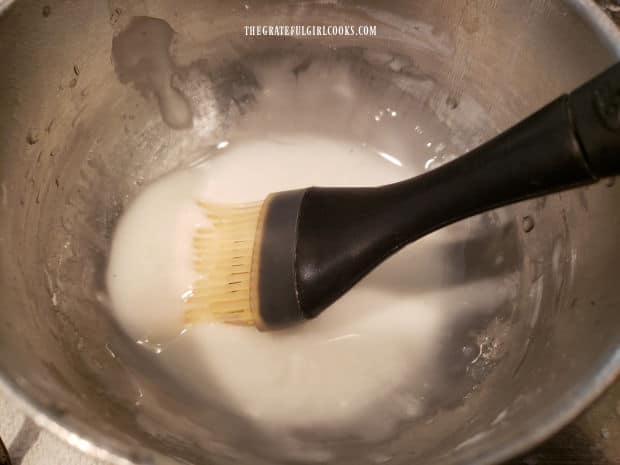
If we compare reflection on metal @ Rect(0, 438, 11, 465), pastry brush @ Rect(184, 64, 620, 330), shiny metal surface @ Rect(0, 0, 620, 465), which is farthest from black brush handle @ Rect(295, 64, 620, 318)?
reflection on metal @ Rect(0, 438, 11, 465)

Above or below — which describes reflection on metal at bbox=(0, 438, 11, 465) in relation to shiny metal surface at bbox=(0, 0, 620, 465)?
below

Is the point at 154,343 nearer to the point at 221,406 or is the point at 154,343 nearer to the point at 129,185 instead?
the point at 221,406

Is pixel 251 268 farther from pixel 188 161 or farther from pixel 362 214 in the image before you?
pixel 188 161

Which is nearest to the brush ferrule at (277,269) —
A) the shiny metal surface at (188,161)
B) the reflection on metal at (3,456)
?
the shiny metal surface at (188,161)

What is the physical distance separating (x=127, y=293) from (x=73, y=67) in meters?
0.27

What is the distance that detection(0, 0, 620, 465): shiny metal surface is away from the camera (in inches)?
18.8

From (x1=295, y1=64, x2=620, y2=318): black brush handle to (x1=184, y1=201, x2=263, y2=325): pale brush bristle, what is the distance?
78 millimetres

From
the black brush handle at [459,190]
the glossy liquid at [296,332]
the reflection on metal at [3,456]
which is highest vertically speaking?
the black brush handle at [459,190]

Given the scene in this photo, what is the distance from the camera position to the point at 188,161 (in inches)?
32.5

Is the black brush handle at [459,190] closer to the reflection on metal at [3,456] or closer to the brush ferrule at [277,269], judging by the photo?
the brush ferrule at [277,269]

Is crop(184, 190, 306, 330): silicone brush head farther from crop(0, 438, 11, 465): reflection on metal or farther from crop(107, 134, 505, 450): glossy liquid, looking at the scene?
crop(0, 438, 11, 465): reflection on metal

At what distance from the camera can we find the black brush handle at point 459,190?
1.33 ft

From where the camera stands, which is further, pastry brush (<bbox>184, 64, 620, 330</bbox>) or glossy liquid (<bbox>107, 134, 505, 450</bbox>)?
glossy liquid (<bbox>107, 134, 505, 450</bbox>)

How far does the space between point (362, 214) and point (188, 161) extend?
0.34 metres
